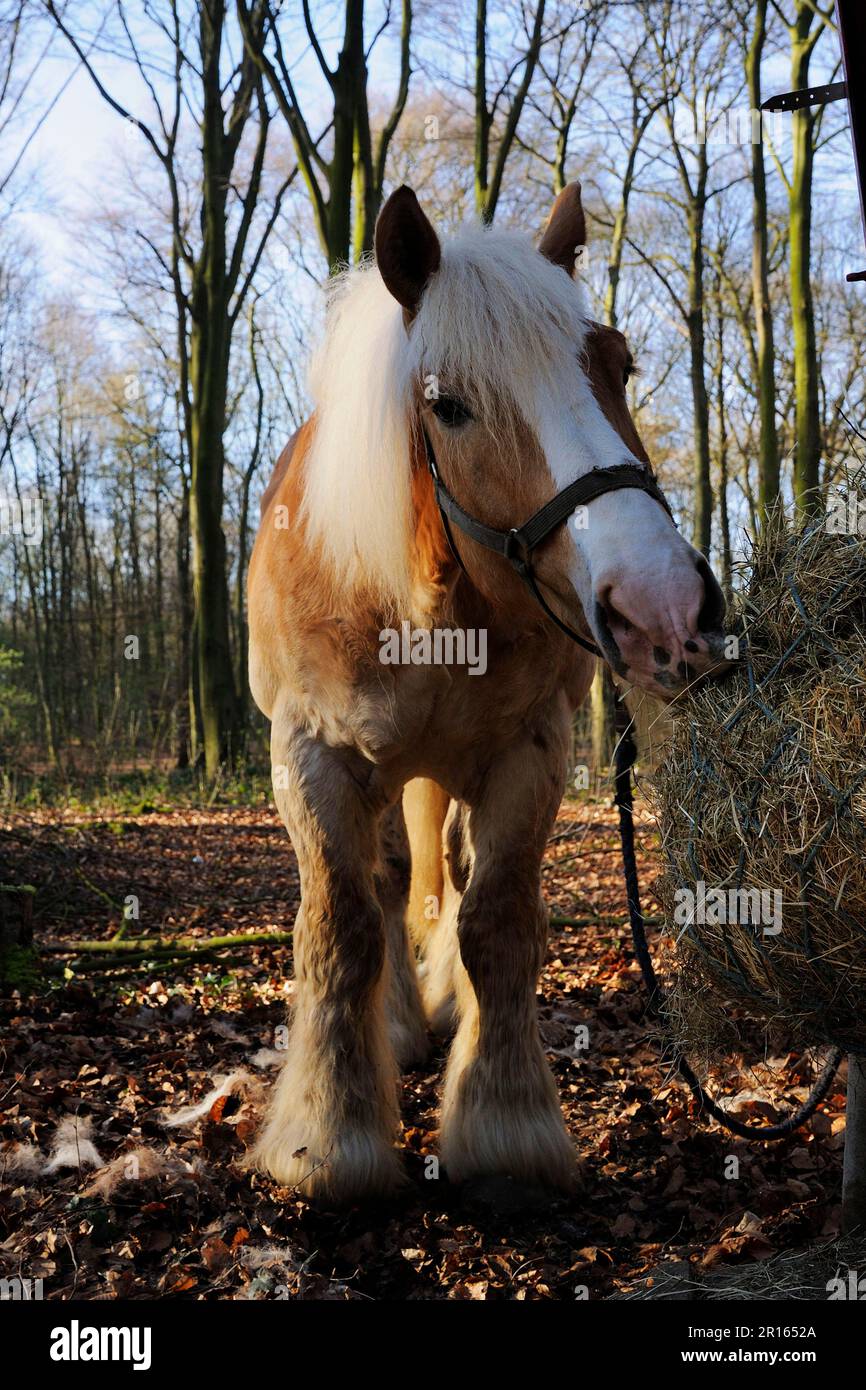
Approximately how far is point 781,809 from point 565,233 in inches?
78.7

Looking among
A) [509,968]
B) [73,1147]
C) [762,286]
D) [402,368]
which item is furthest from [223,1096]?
[762,286]

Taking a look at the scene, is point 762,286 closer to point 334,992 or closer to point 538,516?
point 538,516

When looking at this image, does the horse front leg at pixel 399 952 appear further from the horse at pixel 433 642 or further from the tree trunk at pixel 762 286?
the tree trunk at pixel 762 286

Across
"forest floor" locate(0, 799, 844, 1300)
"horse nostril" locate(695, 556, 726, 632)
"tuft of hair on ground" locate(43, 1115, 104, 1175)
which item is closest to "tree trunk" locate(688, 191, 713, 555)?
"forest floor" locate(0, 799, 844, 1300)

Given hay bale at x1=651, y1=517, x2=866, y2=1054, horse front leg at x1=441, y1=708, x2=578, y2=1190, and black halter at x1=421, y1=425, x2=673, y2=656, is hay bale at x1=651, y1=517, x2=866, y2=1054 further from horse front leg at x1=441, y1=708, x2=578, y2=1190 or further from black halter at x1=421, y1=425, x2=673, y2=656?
horse front leg at x1=441, y1=708, x2=578, y2=1190

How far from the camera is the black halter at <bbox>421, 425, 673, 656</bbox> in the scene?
2406mm

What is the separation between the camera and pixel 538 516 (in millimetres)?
2529

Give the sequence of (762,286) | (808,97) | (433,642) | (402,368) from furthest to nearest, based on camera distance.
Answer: (762,286)
(433,642)
(402,368)
(808,97)

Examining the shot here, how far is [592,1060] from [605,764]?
10172 mm

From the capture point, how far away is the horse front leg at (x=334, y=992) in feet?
10.6

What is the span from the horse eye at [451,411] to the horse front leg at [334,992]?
1.11 metres

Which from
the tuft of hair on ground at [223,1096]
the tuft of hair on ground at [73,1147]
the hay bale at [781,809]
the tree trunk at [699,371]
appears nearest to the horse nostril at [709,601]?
the hay bale at [781,809]

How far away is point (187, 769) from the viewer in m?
14.8

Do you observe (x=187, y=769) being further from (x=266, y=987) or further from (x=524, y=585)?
(x=524, y=585)
